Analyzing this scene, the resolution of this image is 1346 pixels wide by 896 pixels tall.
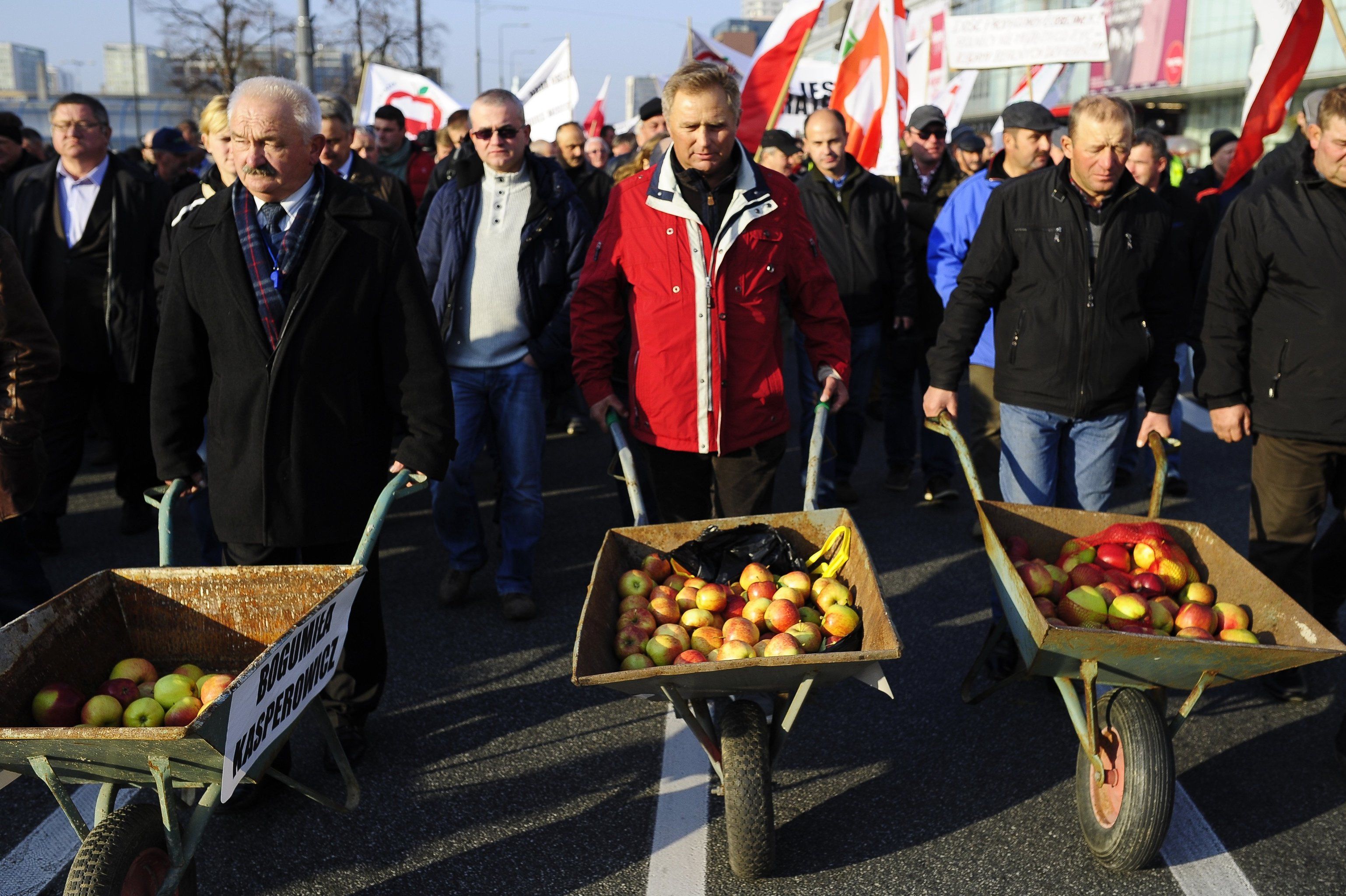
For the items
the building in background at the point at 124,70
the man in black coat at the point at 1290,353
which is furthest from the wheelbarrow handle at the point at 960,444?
the building in background at the point at 124,70

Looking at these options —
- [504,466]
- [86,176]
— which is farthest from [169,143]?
[504,466]

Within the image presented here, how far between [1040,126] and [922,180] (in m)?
1.85

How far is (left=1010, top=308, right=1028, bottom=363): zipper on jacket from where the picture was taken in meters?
4.30

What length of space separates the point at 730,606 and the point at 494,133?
8.62 ft

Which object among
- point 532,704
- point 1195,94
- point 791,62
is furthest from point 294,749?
point 1195,94

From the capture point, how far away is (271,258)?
3.46 m

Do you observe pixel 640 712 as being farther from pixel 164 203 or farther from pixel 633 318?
pixel 164 203

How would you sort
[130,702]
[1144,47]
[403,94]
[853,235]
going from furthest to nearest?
[1144,47], [403,94], [853,235], [130,702]

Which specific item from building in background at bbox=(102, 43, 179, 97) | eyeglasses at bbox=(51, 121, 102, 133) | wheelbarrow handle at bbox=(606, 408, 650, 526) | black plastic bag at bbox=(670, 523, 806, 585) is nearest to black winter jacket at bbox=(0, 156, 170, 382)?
eyeglasses at bbox=(51, 121, 102, 133)

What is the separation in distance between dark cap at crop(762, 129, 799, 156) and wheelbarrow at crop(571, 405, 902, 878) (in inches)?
169

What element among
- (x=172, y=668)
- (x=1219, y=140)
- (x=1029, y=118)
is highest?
(x=1219, y=140)

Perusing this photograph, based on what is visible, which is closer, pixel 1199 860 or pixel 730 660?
pixel 730 660

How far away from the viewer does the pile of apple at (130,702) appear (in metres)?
2.78

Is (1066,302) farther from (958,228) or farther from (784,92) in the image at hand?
(784,92)
